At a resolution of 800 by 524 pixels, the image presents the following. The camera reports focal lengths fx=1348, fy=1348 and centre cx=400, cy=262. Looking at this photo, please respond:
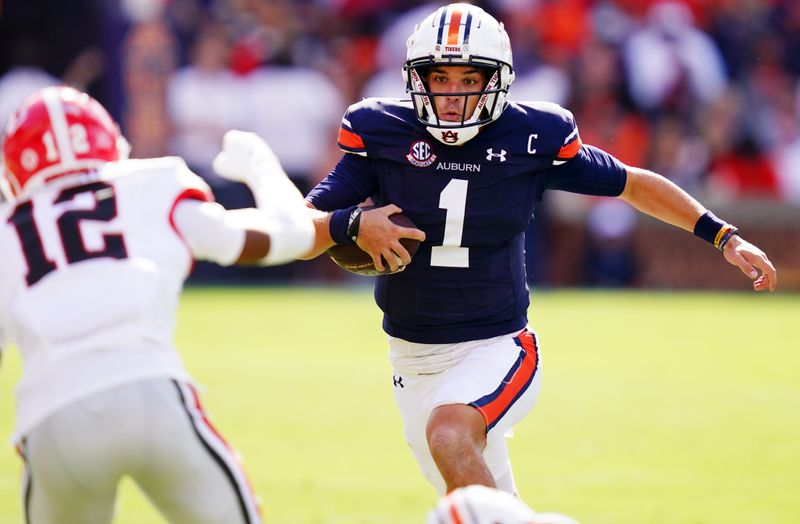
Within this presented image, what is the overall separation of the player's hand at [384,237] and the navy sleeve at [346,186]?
0.29 m

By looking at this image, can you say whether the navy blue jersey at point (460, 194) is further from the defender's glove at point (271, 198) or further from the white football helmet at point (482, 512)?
the white football helmet at point (482, 512)

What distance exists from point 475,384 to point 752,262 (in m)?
1.25

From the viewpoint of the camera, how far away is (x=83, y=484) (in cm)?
369

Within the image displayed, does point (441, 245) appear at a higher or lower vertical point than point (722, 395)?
higher

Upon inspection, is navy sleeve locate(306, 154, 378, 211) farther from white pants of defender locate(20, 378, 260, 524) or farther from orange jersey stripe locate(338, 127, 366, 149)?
white pants of defender locate(20, 378, 260, 524)

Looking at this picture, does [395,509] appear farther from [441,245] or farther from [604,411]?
[604,411]

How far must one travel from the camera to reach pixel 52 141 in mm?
3871

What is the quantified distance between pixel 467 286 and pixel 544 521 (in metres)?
1.73

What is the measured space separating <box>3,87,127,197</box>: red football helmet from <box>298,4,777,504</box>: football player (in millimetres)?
1294

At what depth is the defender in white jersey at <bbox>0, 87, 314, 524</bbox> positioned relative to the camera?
3.69 meters

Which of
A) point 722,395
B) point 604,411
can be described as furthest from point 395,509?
point 722,395

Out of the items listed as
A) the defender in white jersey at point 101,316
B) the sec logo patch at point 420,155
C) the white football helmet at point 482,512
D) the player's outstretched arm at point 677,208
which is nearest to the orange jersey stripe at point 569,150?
the player's outstretched arm at point 677,208

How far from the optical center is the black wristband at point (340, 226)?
16.6 feet

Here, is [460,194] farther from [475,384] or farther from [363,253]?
[475,384]
